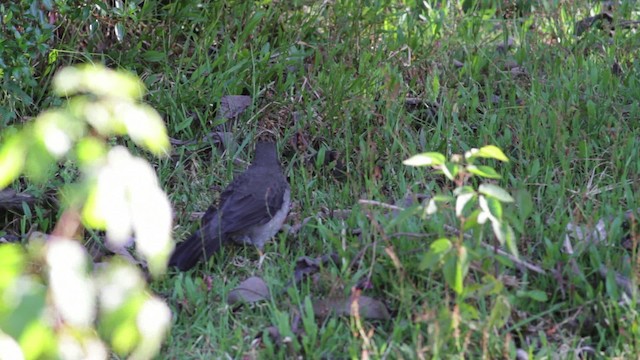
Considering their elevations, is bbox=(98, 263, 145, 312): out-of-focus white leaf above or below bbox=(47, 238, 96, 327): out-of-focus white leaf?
below

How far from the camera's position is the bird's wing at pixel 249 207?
4.71 metres

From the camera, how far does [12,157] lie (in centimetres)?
197

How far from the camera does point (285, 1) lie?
21.3ft

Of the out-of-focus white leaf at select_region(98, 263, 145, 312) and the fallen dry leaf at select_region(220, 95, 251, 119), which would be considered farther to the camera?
the fallen dry leaf at select_region(220, 95, 251, 119)

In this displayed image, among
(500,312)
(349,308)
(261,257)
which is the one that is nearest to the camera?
(500,312)

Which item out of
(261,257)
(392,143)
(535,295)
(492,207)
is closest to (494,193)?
(492,207)

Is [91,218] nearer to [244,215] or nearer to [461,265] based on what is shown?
[461,265]

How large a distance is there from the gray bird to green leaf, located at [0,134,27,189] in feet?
8.15

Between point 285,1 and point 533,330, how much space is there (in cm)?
342

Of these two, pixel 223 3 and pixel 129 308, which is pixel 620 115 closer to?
pixel 223 3

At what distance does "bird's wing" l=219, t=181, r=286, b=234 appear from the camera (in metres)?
4.71

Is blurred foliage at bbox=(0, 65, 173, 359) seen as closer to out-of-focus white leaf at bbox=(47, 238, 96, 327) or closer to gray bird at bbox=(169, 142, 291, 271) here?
out-of-focus white leaf at bbox=(47, 238, 96, 327)

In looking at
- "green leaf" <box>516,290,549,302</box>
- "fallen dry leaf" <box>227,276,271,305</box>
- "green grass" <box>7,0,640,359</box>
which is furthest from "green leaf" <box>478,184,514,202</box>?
"fallen dry leaf" <box>227,276,271,305</box>

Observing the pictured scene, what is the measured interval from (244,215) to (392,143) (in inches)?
47.2
